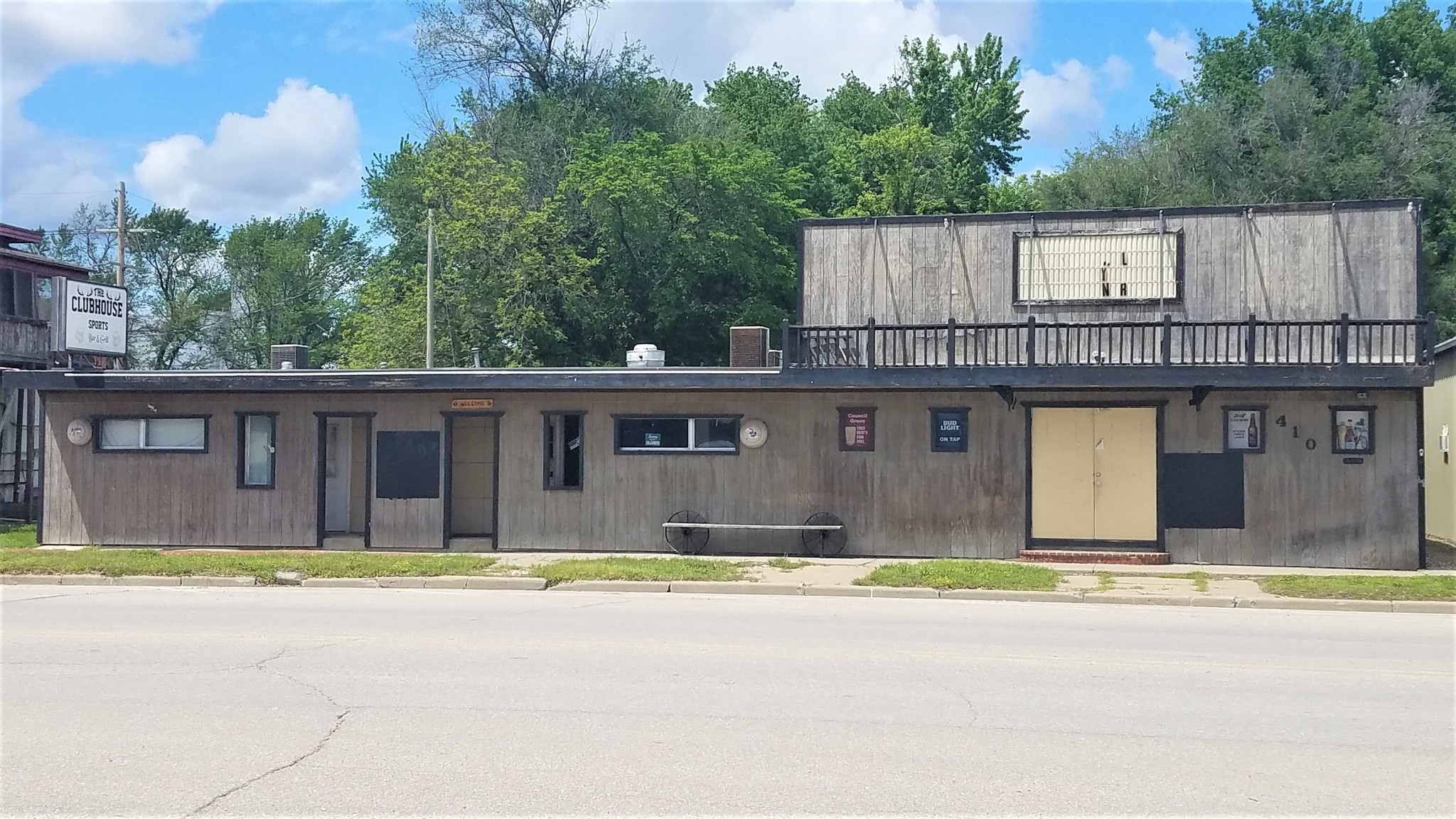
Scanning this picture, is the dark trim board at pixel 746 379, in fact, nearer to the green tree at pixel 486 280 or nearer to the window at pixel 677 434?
the window at pixel 677 434

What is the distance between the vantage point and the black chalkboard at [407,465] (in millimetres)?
20375

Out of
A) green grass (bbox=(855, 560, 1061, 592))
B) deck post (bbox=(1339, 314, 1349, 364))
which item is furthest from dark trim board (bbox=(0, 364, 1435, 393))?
green grass (bbox=(855, 560, 1061, 592))

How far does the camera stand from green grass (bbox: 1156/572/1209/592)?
15445 mm

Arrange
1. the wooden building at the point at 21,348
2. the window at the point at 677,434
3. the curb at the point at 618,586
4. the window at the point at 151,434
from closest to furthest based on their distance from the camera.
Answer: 1. the curb at the point at 618,586
2. the window at the point at 677,434
3. the window at the point at 151,434
4. the wooden building at the point at 21,348

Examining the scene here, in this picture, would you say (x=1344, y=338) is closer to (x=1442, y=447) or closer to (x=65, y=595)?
(x=1442, y=447)

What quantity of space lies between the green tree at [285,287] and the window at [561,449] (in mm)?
50517

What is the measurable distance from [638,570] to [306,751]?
370 inches

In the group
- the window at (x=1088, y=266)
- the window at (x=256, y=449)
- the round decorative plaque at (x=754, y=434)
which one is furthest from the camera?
the window at (x=256, y=449)

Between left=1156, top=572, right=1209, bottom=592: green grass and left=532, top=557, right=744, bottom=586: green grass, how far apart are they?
19.0ft

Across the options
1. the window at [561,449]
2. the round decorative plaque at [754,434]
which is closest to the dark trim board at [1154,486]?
the round decorative plaque at [754,434]

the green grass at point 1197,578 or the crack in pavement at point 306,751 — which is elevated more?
the green grass at point 1197,578

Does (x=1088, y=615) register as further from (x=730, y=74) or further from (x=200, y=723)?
(x=730, y=74)

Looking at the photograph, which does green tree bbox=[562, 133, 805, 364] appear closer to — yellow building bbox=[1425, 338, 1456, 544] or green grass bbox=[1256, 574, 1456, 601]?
yellow building bbox=[1425, 338, 1456, 544]

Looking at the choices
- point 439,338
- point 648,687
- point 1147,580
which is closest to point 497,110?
point 439,338
